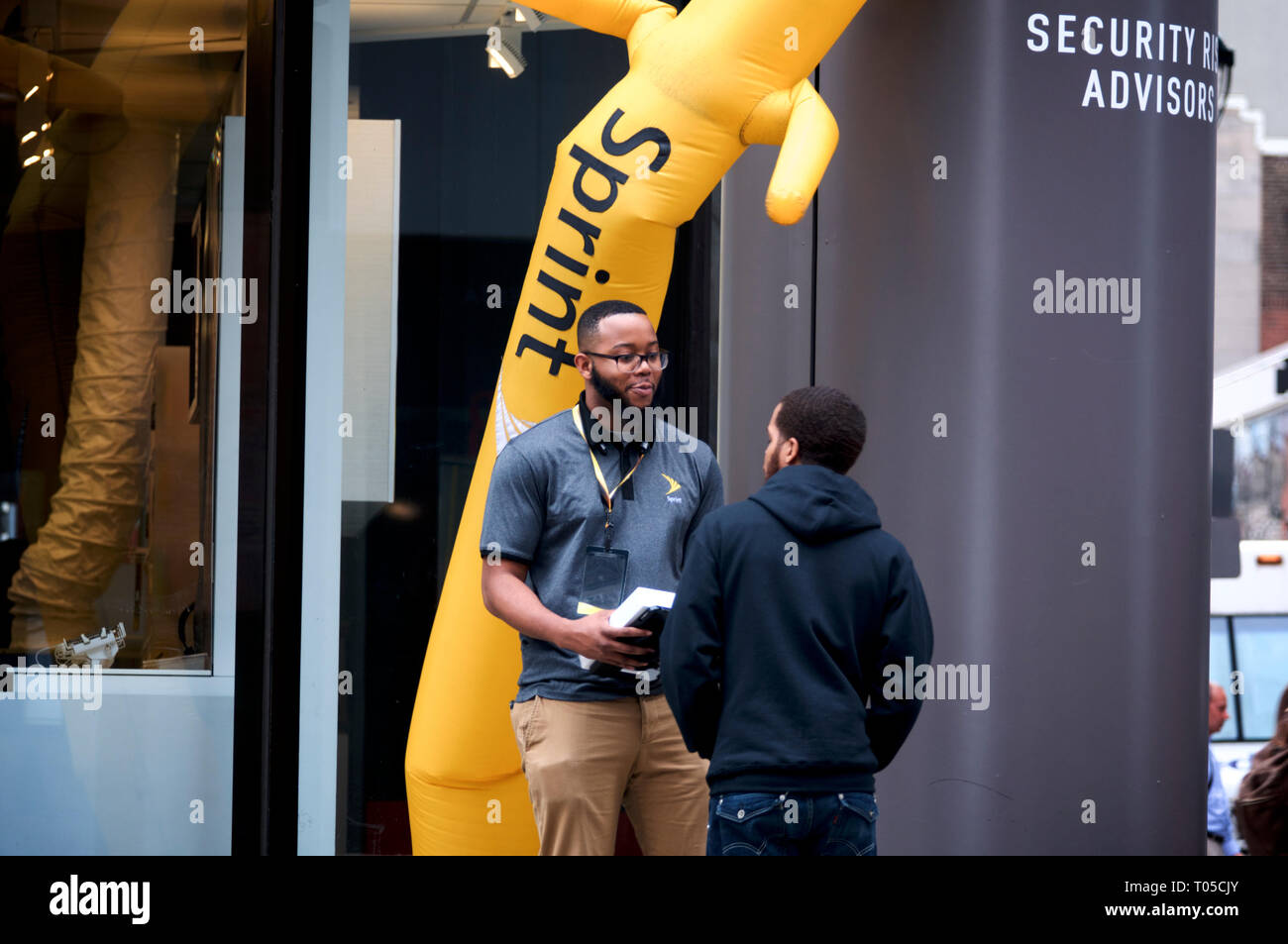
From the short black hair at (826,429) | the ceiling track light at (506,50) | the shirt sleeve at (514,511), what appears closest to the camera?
the short black hair at (826,429)

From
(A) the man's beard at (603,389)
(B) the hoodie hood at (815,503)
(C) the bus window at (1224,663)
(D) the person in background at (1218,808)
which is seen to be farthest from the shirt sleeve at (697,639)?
(C) the bus window at (1224,663)

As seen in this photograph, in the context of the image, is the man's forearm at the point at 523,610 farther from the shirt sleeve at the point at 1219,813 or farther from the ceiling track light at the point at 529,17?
the shirt sleeve at the point at 1219,813

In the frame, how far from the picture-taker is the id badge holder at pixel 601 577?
3229 mm

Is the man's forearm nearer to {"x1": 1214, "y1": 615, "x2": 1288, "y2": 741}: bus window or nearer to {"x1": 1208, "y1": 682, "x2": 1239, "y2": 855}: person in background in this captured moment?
{"x1": 1208, "y1": 682, "x2": 1239, "y2": 855}: person in background

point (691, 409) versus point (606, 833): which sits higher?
point (691, 409)

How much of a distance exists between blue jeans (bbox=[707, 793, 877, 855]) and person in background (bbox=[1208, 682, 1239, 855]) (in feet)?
7.65

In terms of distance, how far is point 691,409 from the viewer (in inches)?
200

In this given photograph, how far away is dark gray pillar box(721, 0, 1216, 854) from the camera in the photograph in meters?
3.86

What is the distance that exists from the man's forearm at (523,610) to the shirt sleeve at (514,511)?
8cm
